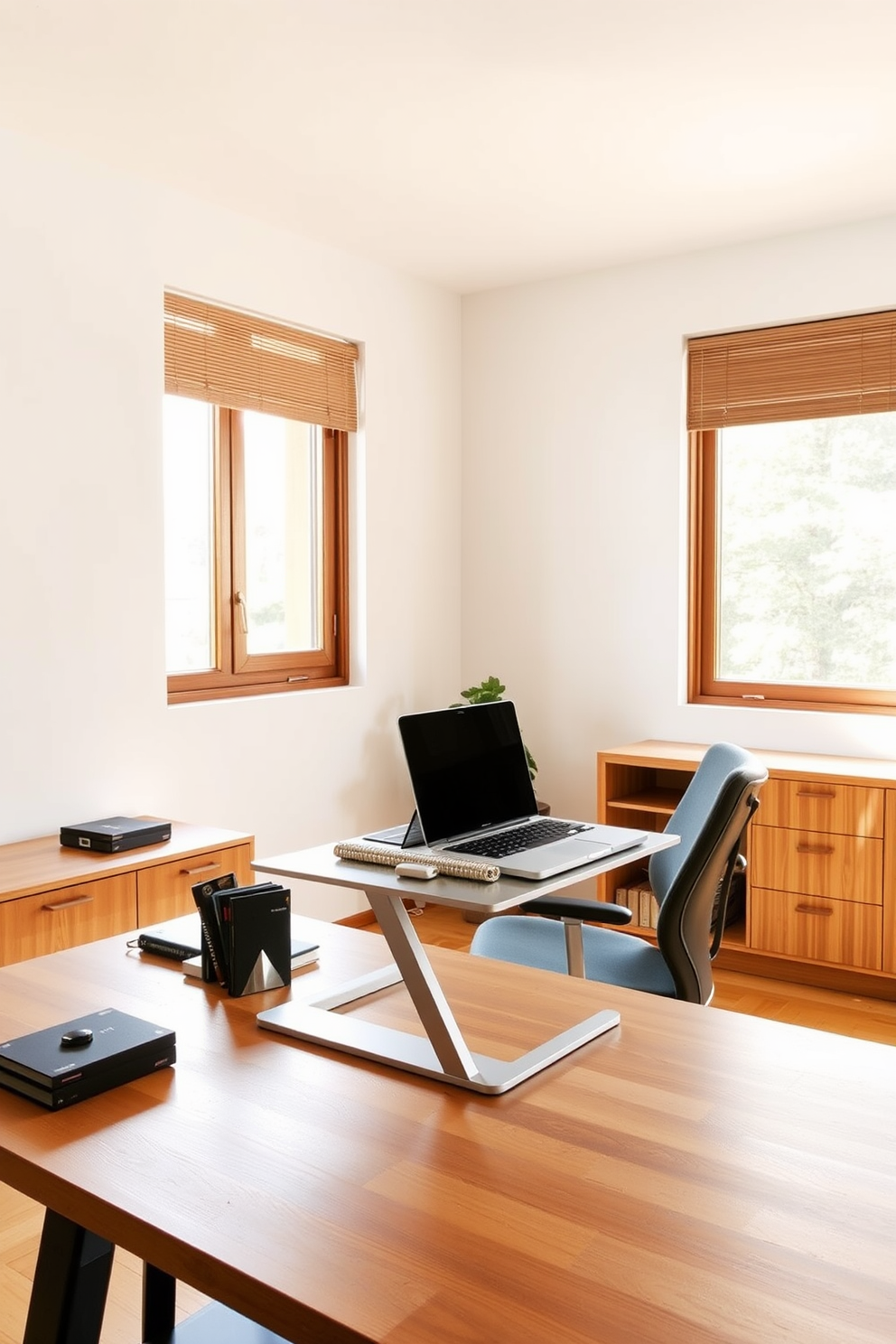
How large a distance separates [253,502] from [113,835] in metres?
1.68

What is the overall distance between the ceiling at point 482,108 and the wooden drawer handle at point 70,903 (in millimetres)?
2259

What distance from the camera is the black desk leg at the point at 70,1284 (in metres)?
1.46

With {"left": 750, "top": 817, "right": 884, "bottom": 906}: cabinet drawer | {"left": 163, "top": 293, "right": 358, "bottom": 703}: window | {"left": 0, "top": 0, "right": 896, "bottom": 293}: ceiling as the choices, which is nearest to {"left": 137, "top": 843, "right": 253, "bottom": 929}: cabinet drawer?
{"left": 163, "top": 293, "right": 358, "bottom": 703}: window

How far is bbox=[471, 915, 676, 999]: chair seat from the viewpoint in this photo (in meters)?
2.54

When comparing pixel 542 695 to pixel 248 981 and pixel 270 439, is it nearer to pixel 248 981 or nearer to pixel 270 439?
pixel 270 439

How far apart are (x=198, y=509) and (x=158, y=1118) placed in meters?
3.07

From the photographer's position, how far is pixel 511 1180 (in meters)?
1.22

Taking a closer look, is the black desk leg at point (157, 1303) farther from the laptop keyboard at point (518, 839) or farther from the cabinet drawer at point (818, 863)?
the cabinet drawer at point (818, 863)

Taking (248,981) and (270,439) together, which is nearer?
(248,981)

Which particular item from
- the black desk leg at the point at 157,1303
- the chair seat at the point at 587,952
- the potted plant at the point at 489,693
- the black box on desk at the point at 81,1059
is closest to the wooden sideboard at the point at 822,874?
the potted plant at the point at 489,693

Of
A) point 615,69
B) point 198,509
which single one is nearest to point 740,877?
point 198,509

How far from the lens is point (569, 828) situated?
1.83 meters

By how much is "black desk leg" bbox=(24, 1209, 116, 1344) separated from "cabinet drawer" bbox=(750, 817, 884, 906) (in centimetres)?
299

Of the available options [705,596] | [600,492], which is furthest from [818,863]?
[600,492]
